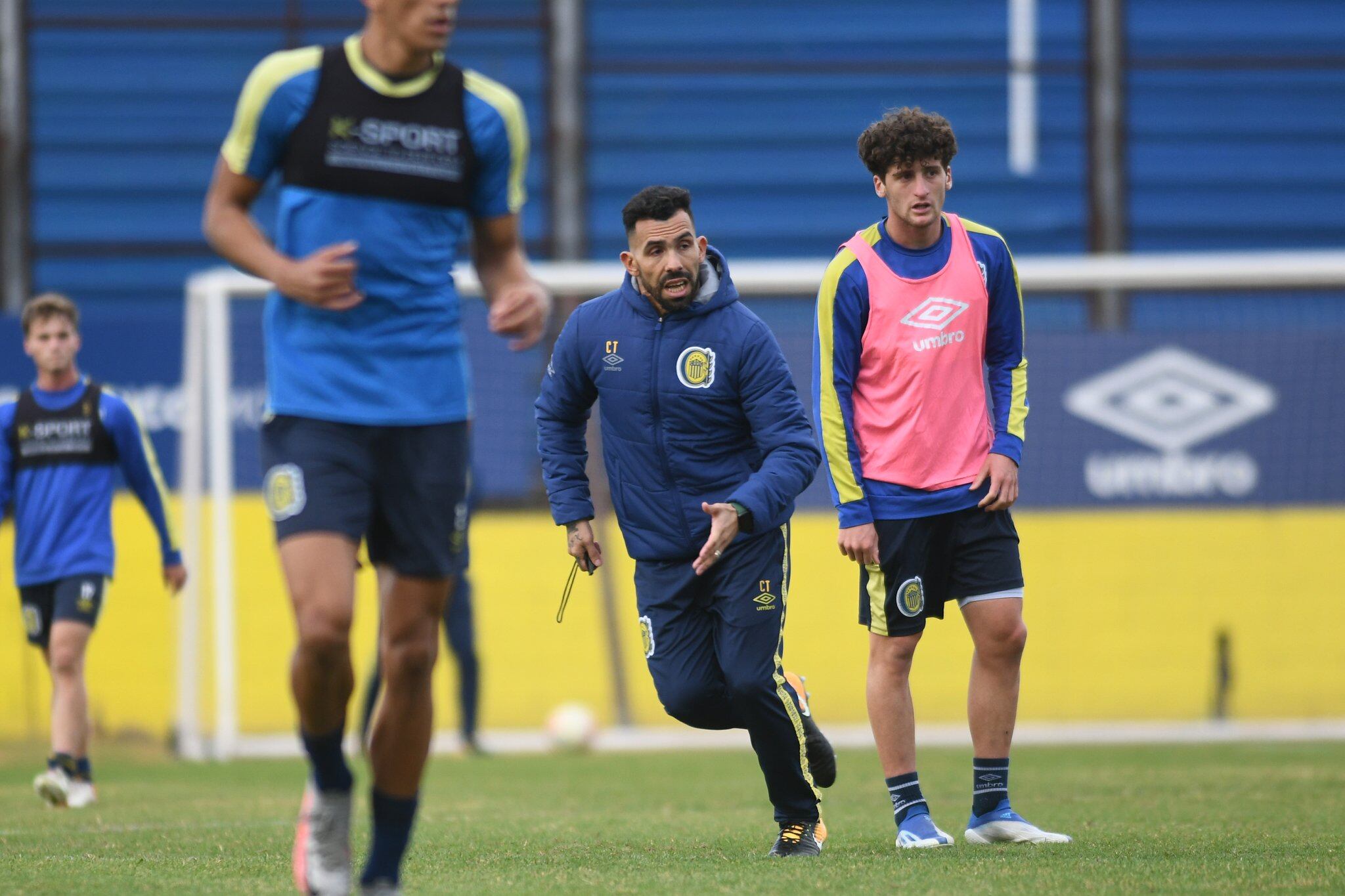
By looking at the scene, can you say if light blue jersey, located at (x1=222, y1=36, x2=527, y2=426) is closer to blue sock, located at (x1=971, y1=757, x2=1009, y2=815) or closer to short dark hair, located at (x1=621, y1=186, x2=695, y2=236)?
short dark hair, located at (x1=621, y1=186, x2=695, y2=236)

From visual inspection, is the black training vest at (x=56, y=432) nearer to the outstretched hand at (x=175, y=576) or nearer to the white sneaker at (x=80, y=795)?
the outstretched hand at (x=175, y=576)

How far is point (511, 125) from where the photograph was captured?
12.9ft

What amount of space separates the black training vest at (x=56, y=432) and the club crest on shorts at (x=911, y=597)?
4335 millimetres

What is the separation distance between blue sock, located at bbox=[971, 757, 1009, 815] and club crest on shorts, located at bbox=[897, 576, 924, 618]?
1.62 ft

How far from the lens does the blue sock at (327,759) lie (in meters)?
3.79

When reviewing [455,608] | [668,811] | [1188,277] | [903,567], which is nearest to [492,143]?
[903,567]

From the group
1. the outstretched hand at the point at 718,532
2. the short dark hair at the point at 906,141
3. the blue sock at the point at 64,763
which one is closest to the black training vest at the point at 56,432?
the blue sock at the point at 64,763

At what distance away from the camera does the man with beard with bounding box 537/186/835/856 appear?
5086 millimetres

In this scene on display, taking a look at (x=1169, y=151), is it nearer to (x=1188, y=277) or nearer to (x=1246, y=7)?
(x=1246, y=7)

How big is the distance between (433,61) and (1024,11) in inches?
538

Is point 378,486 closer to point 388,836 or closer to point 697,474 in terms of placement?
point 388,836

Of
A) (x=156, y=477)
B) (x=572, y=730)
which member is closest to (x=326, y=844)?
(x=156, y=477)

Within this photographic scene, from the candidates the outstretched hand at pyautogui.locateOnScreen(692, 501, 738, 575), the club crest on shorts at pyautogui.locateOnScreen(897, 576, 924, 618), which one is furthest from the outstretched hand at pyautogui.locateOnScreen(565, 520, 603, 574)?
the club crest on shorts at pyautogui.locateOnScreen(897, 576, 924, 618)

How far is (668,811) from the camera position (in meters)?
6.79
